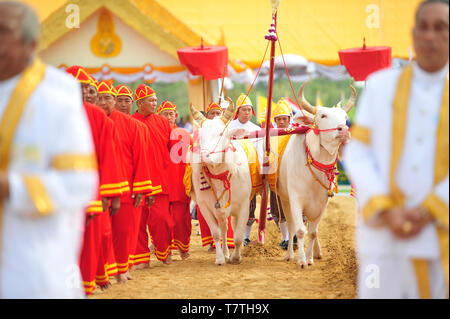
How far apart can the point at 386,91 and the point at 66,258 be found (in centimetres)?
181

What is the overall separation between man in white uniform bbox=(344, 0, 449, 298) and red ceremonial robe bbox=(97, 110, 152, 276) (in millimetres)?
4503

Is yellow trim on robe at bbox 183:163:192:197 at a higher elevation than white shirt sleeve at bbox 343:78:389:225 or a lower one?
lower

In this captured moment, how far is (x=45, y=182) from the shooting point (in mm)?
3016

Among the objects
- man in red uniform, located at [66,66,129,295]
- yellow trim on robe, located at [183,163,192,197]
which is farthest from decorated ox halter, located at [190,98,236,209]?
man in red uniform, located at [66,66,129,295]

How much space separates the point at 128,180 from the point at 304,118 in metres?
2.49

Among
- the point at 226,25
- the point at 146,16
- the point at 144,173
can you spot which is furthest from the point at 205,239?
the point at 226,25

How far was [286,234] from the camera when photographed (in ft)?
34.6

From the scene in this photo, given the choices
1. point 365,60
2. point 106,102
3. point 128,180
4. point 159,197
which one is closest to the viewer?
point 106,102

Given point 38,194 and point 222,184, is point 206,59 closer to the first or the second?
point 222,184

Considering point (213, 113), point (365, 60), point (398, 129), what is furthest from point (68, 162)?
point (365, 60)

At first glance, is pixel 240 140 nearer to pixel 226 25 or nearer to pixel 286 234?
pixel 286 234

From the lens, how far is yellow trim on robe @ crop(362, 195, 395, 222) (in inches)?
127

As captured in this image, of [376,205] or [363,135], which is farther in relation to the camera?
[363,135]

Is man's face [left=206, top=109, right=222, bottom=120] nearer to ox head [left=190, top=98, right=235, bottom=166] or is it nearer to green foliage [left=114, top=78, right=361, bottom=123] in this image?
ox head [left=190, top=98, right=235, bottom=166]
